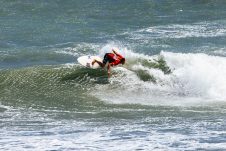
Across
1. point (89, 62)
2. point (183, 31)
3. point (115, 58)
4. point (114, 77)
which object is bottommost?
point (114, 77)

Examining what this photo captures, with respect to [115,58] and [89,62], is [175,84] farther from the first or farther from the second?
[89,62]

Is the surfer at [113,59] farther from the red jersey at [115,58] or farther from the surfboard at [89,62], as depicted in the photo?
the surfboard at [89,62]

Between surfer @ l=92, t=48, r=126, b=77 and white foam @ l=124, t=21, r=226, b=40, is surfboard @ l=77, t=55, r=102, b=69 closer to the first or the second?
surfer @ l=92, t=48, r=126, b=77

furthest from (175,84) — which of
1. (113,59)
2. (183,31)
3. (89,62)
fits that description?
(183,31)

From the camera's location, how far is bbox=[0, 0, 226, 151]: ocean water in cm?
1583

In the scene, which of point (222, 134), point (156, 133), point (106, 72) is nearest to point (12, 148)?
point (156, 133)

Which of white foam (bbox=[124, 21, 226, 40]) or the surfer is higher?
white foam (bbox=[124, 21, 226, 40])

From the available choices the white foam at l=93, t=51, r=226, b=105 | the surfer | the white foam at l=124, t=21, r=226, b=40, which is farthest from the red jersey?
the white foam at l=124, t=21, r=226, b=40

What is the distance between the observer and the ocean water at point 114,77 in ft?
51.9

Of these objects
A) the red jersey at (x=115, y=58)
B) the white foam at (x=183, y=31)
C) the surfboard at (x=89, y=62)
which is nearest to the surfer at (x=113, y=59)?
the red jersey at (x=115, y=58)

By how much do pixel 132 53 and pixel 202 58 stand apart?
8.75ft

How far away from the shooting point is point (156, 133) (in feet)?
52.0

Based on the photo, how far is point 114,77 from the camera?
22.4 meters

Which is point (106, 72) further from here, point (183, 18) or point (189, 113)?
point (183, 18)
